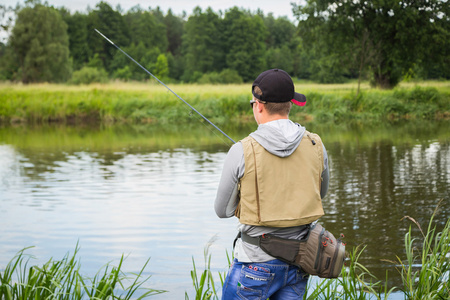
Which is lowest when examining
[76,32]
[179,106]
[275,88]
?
[179,106]

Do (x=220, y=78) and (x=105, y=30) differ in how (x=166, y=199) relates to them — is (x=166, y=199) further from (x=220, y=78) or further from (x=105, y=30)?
(x=220, y=78)

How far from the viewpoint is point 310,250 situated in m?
2.86

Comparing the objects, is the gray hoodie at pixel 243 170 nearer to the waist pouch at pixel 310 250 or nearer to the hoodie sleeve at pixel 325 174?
the waist pouch at pixel 310 250

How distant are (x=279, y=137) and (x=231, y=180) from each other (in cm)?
30

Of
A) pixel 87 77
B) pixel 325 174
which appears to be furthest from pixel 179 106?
pixel 325 174

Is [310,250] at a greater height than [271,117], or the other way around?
[271,117]

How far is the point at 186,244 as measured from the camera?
294 inches

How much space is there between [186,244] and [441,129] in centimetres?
1816

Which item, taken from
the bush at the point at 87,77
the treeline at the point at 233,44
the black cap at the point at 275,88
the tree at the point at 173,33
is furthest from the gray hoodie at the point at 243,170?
the tree at the point at 173,33

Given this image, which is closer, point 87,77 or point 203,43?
point 87,77

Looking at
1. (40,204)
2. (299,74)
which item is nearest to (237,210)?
(40,204)

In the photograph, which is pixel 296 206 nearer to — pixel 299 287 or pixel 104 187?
pixel 299 287

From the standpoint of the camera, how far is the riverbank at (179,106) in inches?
1170

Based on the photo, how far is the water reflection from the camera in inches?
283
